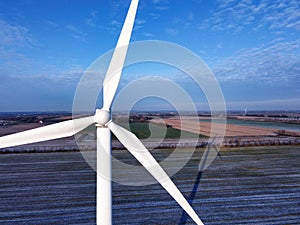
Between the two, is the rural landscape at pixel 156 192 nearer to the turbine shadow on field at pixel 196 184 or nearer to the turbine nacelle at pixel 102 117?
the turbine shadow on field at pixel 196 184

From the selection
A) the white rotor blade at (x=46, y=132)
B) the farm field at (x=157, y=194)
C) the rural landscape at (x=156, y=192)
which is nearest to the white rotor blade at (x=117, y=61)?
the white rotor blade at (x=46, y=132)

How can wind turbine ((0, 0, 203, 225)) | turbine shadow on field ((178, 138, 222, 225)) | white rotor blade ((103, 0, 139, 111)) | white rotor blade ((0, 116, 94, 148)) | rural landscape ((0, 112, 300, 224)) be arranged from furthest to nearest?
rural landscape ((0, 112, 300, 224)) → turbine shadow on field ((178, 138, 222, 225)) → white rotor blade ((103, 0, 139, 111)) → white rotor blade ((0, 116, 94, 148)) → wind turbine ((0, 0, 203, 225))

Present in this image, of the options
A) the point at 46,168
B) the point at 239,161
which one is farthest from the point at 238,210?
the point at 46,168

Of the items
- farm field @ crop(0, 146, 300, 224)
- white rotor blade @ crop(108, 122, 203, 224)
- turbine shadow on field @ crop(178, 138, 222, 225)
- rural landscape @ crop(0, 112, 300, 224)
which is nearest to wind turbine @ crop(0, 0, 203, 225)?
white rotor blade @ crop(108, 122, 203, 224)

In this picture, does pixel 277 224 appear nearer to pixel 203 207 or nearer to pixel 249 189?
pixel 203 207

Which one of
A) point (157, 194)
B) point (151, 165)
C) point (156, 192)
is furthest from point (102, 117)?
point (156, 192)

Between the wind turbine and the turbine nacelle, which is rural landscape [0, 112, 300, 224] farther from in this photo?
the turbine nacelle
